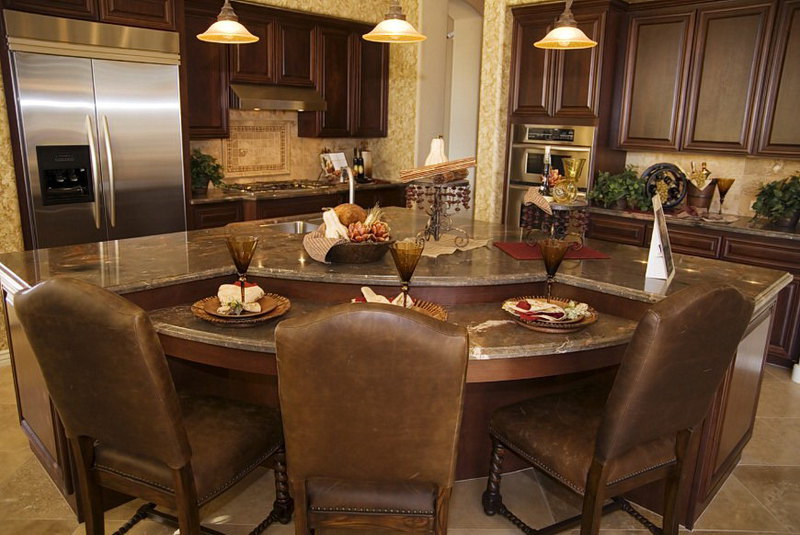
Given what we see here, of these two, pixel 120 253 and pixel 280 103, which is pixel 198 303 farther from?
pixel 280 103

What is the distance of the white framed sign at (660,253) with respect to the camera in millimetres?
2346

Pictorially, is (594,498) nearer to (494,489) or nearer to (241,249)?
(494,489)

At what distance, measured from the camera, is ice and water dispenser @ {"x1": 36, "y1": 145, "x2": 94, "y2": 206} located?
360cm

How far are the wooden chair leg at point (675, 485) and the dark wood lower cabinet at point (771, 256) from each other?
2424 millimetres

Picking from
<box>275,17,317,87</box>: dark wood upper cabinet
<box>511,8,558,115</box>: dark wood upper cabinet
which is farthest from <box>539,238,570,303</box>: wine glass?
<box>275,17,317,87</box>: dark wood upper cabinet

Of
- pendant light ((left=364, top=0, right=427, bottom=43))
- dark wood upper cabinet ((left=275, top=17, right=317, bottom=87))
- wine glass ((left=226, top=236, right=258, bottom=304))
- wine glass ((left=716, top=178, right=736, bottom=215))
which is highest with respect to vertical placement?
dark wood upper cabinet ((left=275, top=17, right=317, bottom=87))

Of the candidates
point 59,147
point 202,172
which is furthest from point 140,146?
point 202,172

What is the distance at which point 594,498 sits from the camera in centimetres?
177

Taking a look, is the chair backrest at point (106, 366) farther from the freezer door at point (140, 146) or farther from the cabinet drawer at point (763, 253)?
the cabinet drawer at point (763, 253)

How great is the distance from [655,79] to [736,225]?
52.5 inches

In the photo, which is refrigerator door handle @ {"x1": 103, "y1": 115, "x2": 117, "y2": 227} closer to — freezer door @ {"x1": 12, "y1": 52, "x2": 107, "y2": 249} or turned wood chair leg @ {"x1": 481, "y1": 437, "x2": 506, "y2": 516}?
freezer door @ {"x1": 12, "y1": 52, "x2": 107, "y2": 249}

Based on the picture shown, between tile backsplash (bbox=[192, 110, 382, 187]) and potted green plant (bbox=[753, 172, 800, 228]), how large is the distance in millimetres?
3815

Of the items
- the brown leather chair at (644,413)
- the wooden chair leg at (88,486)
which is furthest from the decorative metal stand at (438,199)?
the wooden chair leg at (88,486)

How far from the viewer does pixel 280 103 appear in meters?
4.99
